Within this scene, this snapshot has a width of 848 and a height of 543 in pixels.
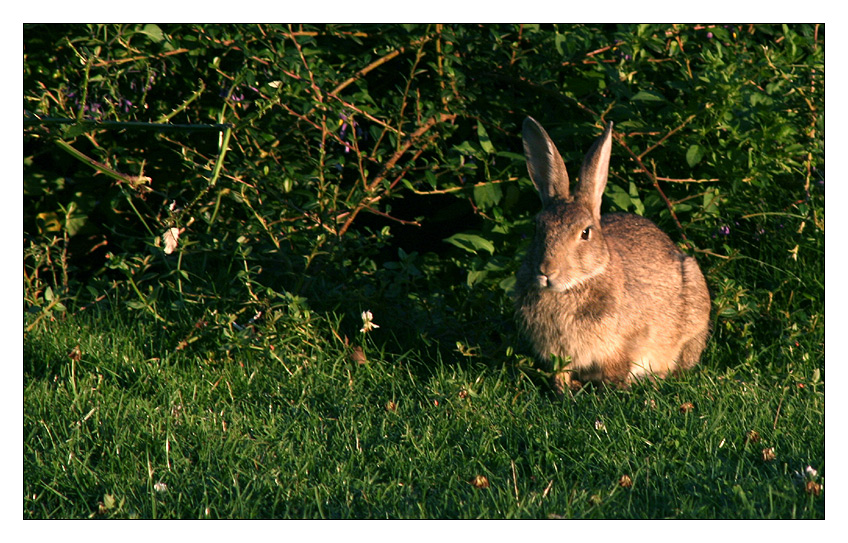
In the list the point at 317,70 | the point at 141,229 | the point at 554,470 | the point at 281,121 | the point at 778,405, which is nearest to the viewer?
the point at 554,470

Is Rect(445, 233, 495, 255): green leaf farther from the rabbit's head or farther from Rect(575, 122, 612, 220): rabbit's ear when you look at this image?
Rect(575, 122, 612, 220): rabbit's ear

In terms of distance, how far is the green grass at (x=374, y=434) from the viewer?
2.83m

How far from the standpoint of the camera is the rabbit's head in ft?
11.9

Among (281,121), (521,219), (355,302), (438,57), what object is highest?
(438,57)

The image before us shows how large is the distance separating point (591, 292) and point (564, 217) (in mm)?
409

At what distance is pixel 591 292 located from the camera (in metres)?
3.88

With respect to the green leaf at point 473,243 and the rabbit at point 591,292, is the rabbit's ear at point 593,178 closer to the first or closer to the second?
the rabbit at point 591,292

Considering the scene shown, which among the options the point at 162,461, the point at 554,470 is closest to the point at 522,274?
the point at 554,470

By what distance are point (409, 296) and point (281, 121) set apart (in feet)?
3.72

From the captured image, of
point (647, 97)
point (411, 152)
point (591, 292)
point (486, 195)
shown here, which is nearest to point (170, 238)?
point (411, 152)

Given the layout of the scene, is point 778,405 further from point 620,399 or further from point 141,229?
point 141,229

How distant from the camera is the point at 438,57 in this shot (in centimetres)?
440

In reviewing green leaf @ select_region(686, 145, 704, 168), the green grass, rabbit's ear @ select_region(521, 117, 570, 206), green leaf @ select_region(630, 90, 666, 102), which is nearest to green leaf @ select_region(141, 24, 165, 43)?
the green grass

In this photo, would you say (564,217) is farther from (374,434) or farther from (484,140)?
(374,434)
